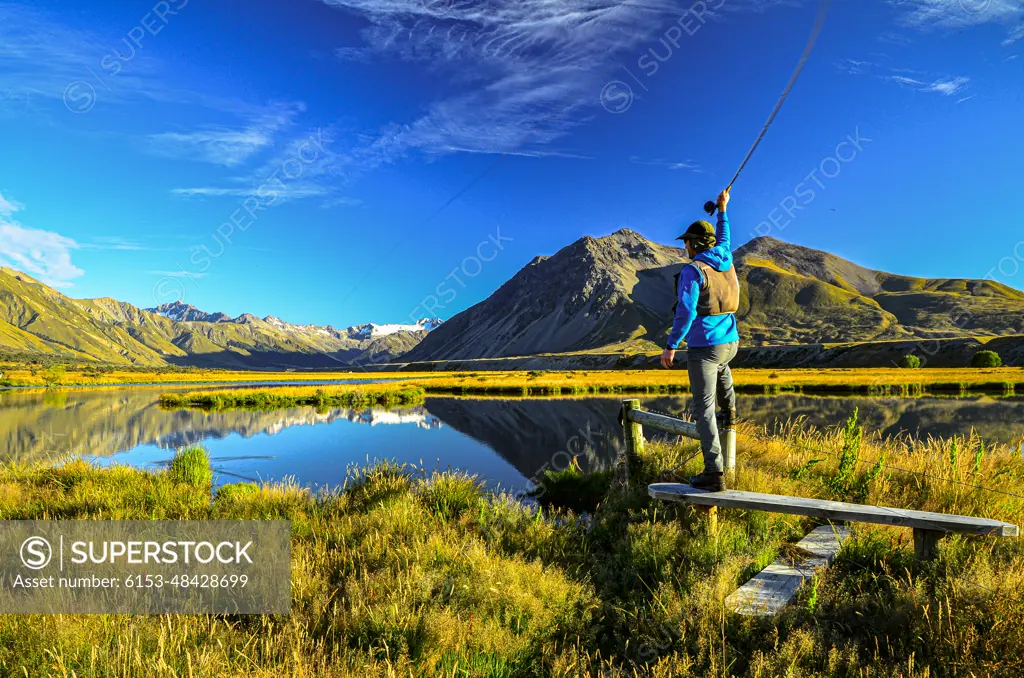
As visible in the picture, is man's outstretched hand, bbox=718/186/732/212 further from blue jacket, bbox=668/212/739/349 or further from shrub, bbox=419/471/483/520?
shrub, bbox=419/471/483/520

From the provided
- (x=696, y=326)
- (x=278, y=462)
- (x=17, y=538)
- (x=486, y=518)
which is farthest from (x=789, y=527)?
(x=278, y=462)

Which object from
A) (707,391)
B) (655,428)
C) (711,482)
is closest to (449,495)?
(655,428)

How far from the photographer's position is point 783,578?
457 centimetres

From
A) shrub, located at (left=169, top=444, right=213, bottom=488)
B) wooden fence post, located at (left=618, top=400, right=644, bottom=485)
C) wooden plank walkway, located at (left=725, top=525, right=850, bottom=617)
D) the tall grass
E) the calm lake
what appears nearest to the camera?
the tall grass

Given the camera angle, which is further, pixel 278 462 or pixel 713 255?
pixel 278 462

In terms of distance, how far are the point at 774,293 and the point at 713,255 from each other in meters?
202

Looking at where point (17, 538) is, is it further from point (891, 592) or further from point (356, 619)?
point (891, 592)

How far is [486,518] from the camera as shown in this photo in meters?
7.02

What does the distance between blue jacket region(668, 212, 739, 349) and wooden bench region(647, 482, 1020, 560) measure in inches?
64.2

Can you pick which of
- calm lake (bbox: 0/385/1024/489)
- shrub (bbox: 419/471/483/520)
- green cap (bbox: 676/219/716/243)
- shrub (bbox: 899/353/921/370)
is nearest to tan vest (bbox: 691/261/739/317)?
green cap (bbox: 676/219/716/243)

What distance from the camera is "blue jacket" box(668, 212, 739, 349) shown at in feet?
16.2

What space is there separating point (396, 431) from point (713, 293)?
20569mm

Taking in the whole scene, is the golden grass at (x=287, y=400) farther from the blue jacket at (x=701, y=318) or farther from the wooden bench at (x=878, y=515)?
the blue jacket at (x=701, y=318)

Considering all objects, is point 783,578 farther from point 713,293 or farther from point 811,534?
point 713,293
